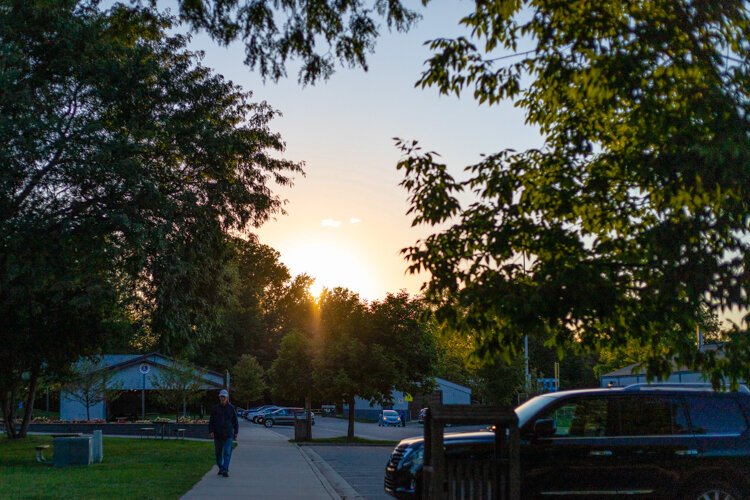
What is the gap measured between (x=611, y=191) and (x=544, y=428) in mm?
3112

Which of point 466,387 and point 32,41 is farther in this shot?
point 466,387

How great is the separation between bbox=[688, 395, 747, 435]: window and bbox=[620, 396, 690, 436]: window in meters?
0.15

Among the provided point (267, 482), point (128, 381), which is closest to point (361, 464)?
point (267, 482)

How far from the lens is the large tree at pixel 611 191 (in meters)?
8.00

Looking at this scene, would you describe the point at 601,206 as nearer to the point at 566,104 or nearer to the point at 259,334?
the point at 566,104

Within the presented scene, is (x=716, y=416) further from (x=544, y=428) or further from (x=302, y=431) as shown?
(x=302, y=431)

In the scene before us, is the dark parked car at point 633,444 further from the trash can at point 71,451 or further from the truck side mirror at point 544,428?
the trash can at point 71,451

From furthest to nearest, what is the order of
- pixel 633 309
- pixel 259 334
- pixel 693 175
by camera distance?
pixel 259 334 < pixel 633 309 < pixel 693 175

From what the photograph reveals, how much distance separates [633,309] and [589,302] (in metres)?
0.59

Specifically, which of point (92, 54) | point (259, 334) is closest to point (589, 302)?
point (92, 54)

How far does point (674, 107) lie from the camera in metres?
8.24

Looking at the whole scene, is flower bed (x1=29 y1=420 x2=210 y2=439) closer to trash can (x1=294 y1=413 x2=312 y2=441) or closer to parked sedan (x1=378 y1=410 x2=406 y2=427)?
trash can (x1=294 y1=413 x2=312 y2=441)

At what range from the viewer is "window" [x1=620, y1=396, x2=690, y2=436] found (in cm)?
1105

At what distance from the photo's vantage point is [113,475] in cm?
1859
